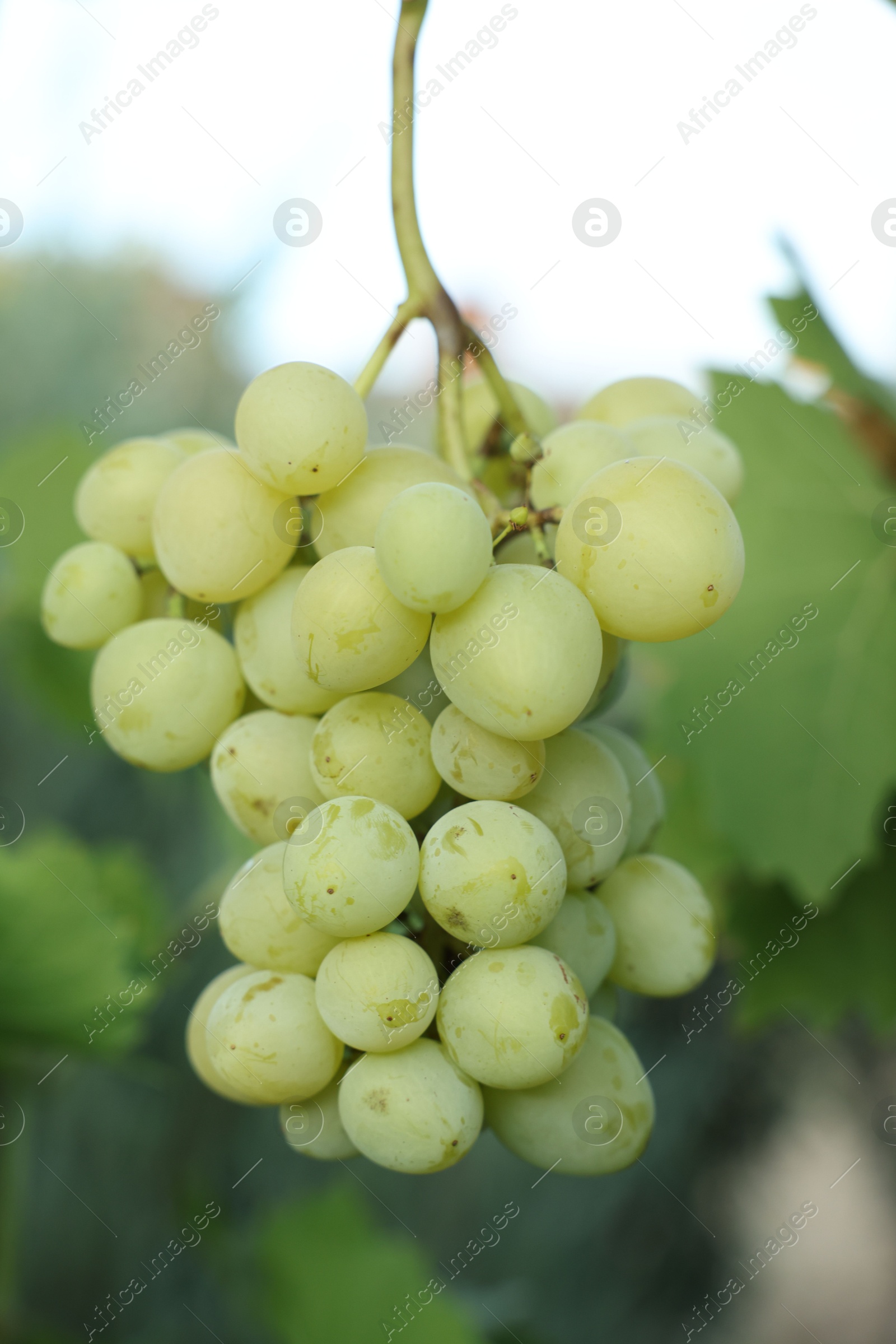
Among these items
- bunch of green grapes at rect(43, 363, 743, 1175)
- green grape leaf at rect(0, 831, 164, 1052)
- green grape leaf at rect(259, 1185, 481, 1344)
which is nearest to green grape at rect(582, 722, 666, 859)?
bunch of green grapes at rect(43, 363, 743, 1175)

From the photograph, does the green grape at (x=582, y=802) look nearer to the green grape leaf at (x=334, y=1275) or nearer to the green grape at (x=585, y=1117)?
the green grape at (x=585, y=1117)

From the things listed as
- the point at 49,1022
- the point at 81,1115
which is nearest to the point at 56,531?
the point at 49,1022

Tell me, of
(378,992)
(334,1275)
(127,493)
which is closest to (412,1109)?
(378,992)

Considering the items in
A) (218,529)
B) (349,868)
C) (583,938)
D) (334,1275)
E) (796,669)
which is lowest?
(334,1275)

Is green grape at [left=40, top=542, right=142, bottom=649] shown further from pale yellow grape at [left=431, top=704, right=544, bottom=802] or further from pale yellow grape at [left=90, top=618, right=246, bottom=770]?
pale yellow grape at [left=431, top=704, right=544, bottom=802]

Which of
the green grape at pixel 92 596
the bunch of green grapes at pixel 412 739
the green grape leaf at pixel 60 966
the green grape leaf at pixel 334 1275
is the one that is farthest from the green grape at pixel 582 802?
the green grape leaf at pixel 334 1275

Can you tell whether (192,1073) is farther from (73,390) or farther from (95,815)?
(73,390)

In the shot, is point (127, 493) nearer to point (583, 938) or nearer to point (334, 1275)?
point (583, 938)
